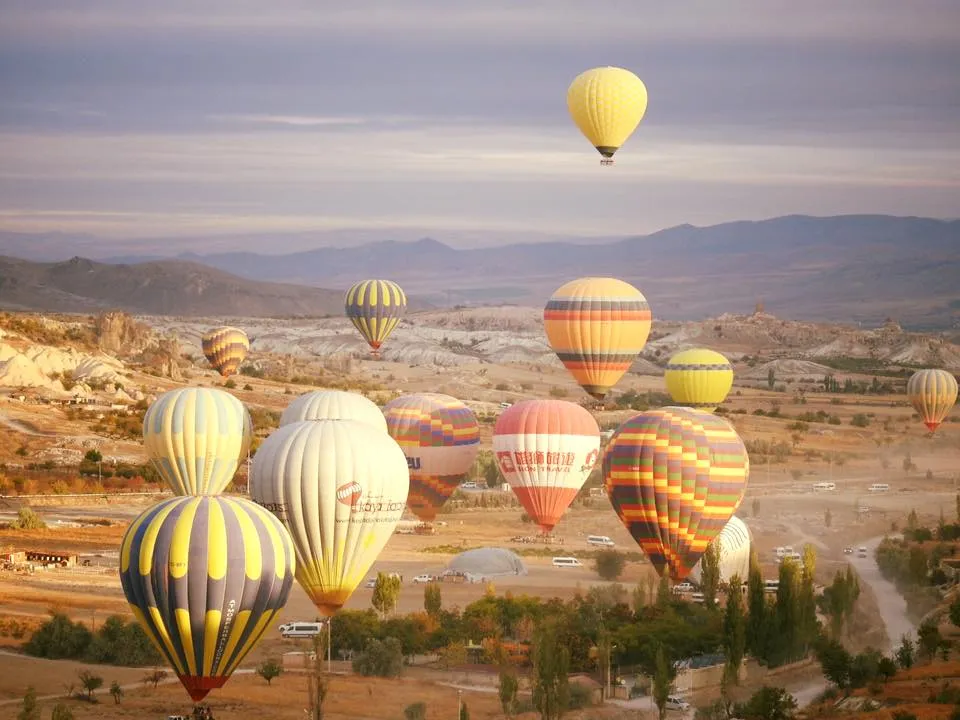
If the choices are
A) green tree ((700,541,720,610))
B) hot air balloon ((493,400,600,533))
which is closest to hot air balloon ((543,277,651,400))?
hot air balloon ((493,400,600,533))

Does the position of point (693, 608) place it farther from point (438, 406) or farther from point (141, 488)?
point (141, 488)

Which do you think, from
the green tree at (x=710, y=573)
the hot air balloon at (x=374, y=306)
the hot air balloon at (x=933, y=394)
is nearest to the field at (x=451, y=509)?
the hot air balloon at (x=933, y=394)

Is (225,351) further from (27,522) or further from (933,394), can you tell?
(27,522)

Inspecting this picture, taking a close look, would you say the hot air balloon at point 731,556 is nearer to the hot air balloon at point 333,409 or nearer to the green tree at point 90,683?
the hot air balloon at point 333,409

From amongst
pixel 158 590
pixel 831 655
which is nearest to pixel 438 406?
pixel 831 655

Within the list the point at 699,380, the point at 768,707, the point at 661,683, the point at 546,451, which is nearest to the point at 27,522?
the point at 546,451

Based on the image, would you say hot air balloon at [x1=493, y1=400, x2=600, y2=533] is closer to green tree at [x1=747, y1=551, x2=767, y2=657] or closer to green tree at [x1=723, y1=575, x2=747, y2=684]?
green tree at [x1=723, y1=575, x2=747, y2=684]
